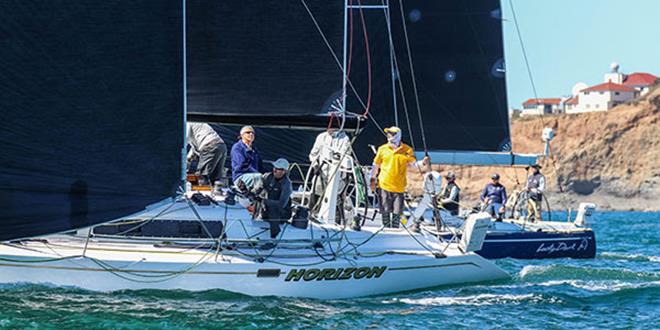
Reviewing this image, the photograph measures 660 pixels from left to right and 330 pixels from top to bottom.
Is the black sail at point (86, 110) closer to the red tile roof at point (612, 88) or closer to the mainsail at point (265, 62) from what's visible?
the mainsail at point (265, 62)

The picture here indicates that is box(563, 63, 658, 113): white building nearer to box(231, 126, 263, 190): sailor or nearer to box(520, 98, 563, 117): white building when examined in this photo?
box(520, 98, 563, 117): white building

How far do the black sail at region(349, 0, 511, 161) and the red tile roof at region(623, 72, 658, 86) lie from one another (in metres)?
75.9

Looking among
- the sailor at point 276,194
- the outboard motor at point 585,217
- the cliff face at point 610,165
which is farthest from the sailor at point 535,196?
the cliff face at point 610,165

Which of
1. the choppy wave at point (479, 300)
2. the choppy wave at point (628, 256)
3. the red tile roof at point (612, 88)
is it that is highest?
the red tile roof at point (612, 88)

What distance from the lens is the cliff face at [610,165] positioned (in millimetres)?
75500

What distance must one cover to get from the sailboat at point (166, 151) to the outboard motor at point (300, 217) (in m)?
0.02

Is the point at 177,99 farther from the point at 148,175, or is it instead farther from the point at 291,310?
the point at 291,310

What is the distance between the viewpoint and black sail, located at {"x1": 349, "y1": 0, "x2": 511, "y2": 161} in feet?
82.5

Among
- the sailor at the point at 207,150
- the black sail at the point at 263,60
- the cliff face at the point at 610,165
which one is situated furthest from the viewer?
the cliff face at the point at 610,165

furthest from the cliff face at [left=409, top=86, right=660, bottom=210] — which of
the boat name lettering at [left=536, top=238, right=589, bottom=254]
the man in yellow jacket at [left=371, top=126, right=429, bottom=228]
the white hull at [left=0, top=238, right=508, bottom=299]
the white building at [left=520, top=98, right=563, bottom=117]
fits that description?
the white hull at [left=0, top=238, right=508, bottom=299]

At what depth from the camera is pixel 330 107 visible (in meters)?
14.3

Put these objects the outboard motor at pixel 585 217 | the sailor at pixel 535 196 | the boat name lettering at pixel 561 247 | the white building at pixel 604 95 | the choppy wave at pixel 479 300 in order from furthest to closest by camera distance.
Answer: the white building at pixel 604 95
the sailor at pixel 535 196
the outboard motor at pixel 585 217
the boat name lettering at pixel 561 247
the choppy wave at pixel 479 300

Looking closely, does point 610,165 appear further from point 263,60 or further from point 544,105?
point 263,60

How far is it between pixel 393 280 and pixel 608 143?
66462 mm
